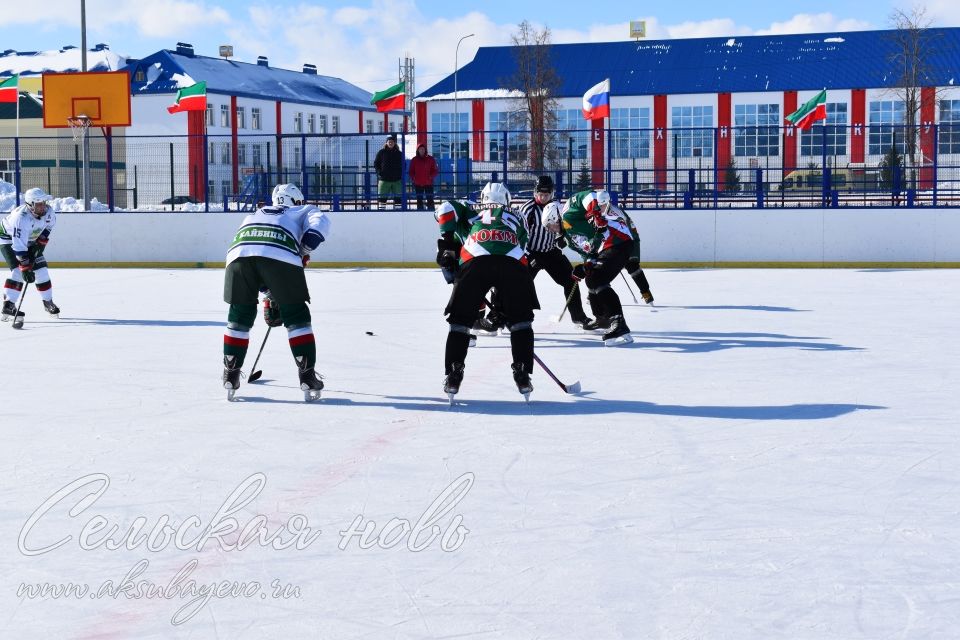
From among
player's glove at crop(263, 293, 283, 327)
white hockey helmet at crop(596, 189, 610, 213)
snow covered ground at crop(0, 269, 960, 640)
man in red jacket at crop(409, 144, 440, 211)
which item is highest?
man in red jacket at crop(409, 144, 440, 211)

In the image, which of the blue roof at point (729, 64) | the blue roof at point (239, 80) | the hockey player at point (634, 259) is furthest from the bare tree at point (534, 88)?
the hockey player at point (634, 259)

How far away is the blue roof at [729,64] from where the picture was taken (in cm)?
4556

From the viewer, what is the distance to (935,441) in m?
6.04

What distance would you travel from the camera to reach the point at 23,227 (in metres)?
12.1

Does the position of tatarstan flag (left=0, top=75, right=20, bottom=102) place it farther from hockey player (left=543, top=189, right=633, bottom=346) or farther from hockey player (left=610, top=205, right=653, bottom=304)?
hockey player (left=543, top=189, right=633, bottom=346)

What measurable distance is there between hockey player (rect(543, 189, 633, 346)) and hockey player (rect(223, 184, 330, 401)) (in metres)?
3.42

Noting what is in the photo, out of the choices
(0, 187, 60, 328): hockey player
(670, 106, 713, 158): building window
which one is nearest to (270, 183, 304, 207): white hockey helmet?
(0, 187, 60, 328): hockey player

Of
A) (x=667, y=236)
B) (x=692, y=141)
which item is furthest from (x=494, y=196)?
(x=692, y=141)

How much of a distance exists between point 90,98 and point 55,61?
41869mm

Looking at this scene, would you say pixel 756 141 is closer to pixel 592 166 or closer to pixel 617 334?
pixel 592 166

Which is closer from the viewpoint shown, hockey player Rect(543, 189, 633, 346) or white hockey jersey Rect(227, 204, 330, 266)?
white hockey jersey Rect(227, 204, 330, 266)

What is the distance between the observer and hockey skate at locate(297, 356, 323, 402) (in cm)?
732

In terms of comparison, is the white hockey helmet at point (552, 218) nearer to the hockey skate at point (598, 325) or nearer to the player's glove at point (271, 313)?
the hockey skate at point (598, 325)

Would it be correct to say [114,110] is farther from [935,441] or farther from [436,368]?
[935,441]
